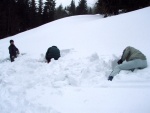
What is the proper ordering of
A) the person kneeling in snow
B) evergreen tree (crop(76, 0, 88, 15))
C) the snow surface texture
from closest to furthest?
the snow surface texture < the person kneeling in snow < evergreen tree (crop(76, 0, 88, 15))

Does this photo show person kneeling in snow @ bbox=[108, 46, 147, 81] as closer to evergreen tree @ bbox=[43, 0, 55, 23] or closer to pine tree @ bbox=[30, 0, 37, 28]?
evergreen tree @ bbox=[43, 0, 55, 23]

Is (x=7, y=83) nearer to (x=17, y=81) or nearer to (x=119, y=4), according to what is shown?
(x=17, y=81)

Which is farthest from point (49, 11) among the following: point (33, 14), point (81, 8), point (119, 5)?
point (119, 5)

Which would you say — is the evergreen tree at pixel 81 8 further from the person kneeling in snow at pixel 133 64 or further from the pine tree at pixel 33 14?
the person kneeling in snow at pixel 133 64

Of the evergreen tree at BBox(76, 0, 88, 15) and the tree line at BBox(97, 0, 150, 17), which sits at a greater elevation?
the evergreen tree at BBox(76, 0, 88, 15)

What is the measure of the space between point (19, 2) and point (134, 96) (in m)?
42.2

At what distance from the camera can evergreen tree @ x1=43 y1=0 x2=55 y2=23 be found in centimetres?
4491

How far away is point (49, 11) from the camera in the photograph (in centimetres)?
4584

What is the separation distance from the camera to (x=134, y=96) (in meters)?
4.76

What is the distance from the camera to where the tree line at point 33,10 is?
2120 cm

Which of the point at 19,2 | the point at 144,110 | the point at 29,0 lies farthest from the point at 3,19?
the point at 144,110

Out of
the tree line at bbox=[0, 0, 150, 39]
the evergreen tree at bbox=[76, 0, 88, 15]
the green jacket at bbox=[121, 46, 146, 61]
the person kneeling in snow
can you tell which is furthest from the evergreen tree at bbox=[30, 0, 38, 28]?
the person kneeling in snow

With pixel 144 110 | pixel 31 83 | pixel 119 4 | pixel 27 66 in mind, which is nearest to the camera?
pixel 144 110

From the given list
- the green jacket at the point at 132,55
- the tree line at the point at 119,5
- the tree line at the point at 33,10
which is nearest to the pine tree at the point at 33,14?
the tree line at the point at 33,10
